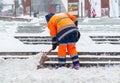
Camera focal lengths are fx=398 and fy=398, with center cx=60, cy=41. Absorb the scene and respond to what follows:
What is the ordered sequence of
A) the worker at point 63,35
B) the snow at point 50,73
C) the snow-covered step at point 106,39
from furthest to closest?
the snow-covered step at point 106,39, the worker at point 63,35, the snow at point 50,73

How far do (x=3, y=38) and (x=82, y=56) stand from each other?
4.81 meters

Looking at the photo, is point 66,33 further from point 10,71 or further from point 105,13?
point 105,13

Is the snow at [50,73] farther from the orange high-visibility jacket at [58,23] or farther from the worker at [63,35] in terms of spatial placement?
the orange high-visibility jacket at [58,23]

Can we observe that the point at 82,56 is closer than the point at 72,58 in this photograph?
No

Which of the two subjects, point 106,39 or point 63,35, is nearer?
point 63,35

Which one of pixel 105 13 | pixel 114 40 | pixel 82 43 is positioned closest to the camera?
pixel 82 43

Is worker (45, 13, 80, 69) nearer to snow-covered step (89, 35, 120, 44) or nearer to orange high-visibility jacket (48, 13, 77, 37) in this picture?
orange high-visibility jacket (48, 13, 77, 37)

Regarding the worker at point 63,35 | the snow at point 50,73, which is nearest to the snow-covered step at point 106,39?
the snow at point 50,73

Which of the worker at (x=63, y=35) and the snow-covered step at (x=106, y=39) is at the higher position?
the worker at (x=63, y=35)

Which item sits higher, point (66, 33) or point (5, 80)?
point (66, 33)

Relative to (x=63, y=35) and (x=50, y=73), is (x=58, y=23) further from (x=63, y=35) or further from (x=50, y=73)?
(x=50, y=73)

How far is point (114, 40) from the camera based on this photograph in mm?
14000

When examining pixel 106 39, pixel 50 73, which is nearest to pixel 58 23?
pixel 50 73

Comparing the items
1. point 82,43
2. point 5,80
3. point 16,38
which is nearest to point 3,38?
point 16,38
